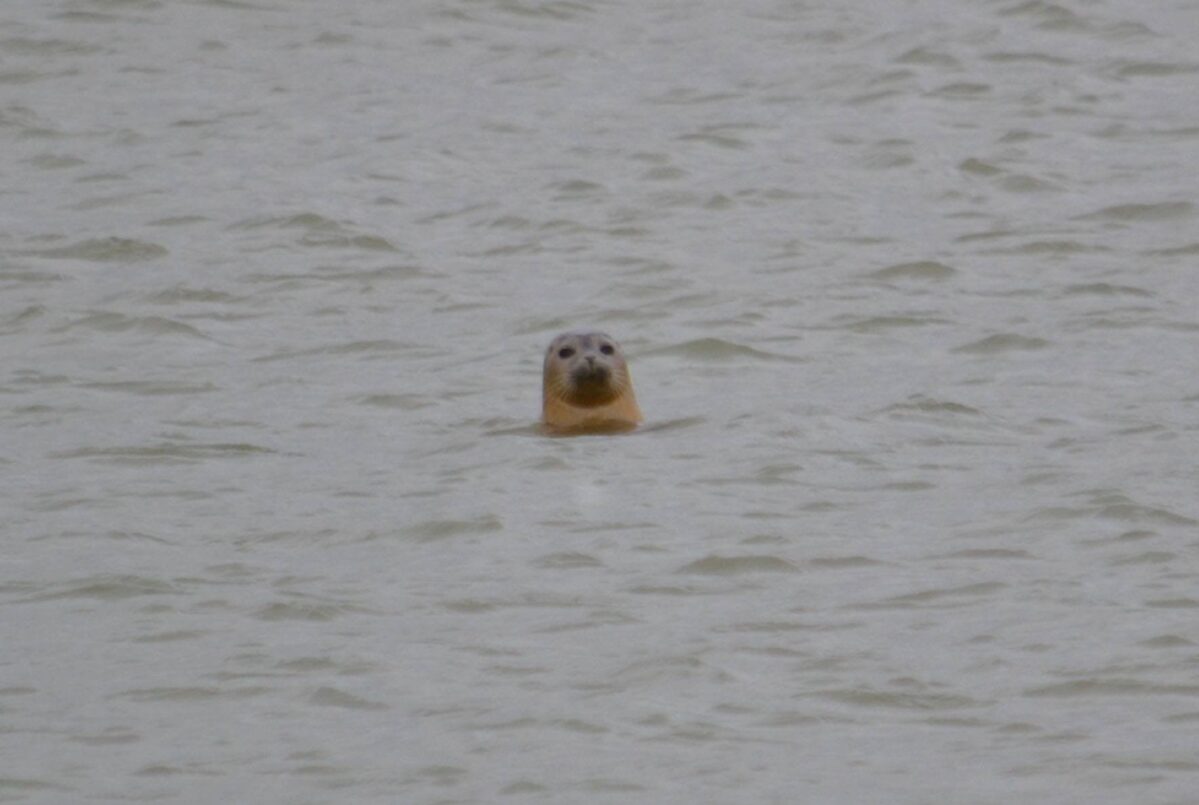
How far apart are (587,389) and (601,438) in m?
0.29

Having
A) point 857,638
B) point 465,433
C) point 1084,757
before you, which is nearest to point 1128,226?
point 465,433

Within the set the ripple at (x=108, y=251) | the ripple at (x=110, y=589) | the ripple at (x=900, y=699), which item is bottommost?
the ripple at (x=110, y=589)

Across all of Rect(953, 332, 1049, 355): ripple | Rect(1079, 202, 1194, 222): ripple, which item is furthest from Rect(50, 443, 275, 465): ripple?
Rect(1079, 202, 1194, 222): ripple

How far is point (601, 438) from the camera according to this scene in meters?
13.7

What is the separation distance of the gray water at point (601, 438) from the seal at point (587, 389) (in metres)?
0.22

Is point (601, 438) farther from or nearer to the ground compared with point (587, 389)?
nearer to the ground

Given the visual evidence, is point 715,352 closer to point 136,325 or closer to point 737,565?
point 136,325

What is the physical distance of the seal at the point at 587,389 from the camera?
45.4 feet

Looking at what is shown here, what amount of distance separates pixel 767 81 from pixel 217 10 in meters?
5.32

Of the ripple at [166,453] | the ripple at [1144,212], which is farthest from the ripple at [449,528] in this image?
the ripple at [1144,212]

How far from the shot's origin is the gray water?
888 centimetres

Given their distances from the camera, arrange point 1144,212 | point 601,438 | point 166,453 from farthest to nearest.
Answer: point 1144,212
point 601,438
point 166,453

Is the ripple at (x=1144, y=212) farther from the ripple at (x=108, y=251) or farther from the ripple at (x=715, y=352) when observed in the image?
the ripple at (x=108, y=251)

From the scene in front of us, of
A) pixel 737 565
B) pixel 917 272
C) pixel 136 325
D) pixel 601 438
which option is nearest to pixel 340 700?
pixel 737 565
